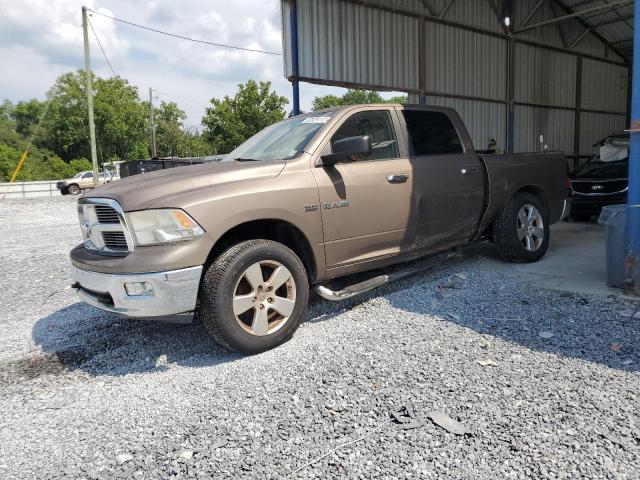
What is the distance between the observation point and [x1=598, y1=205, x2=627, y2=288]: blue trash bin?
4.70 metres

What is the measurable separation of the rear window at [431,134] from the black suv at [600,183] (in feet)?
18.5

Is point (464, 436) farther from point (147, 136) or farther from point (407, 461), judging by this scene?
point (147, 136)

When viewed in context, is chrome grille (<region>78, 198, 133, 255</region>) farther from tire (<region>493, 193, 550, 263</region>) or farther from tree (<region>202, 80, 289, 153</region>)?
tree (<region>202, 80, 289, 153</region>)

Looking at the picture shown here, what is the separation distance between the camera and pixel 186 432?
261cm

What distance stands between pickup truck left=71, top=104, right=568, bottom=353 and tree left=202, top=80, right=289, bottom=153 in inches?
1509

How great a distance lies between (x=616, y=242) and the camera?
4.74 meters

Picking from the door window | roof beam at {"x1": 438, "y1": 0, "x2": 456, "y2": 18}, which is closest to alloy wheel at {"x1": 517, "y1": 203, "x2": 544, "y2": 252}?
the door window

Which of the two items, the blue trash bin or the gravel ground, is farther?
the blue trash bin

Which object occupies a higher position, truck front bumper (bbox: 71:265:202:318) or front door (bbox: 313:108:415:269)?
front door (bbox: 313:108:415:269)

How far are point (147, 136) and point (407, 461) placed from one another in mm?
56879

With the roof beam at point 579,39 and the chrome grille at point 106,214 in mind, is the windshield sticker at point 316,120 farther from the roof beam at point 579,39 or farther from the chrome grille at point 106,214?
the roof beam at point 579,39

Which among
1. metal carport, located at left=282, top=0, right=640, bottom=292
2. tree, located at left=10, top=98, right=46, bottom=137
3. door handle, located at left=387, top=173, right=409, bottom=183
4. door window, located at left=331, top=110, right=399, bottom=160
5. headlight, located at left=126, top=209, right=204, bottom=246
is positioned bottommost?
headlight, located at left=126, top=209, right=204, bottom=246

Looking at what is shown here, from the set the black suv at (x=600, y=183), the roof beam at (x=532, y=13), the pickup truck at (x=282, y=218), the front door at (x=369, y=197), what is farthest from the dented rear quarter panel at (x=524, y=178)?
the roof beam at (x=532, y=13)

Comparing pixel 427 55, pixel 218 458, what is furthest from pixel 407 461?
pixel 427 55
